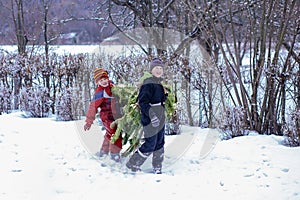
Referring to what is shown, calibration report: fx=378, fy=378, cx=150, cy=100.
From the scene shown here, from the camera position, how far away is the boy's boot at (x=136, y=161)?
4594 millimetres

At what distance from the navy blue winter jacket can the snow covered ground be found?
69cm

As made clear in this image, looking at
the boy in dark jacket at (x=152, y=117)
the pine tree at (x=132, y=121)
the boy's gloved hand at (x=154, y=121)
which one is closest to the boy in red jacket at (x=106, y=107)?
the pine tree at (x=132, y=121)

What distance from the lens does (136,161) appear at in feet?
15.2

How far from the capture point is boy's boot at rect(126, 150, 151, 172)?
181 inches

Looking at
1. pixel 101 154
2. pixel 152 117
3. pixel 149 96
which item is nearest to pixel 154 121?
pixel 152 117

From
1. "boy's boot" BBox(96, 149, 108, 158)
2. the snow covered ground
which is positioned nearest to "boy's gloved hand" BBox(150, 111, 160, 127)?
the snow covered ground

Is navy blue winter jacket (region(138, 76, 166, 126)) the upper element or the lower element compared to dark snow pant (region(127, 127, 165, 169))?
upper

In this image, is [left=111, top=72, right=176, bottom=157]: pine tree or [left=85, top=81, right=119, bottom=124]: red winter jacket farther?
[left=85, top=81, right=119, bottom=124]: red winter jacket

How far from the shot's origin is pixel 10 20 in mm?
12438

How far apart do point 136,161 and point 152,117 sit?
599 millimetres

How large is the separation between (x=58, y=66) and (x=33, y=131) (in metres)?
2.79

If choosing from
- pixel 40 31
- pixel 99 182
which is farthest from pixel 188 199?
pixel 40 31

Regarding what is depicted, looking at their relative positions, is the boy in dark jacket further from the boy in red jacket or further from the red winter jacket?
the red winter jacket

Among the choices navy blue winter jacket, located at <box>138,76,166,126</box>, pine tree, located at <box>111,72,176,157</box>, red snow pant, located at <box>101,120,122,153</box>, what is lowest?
red snow pant, located at <box>101,120,122,153</box>
